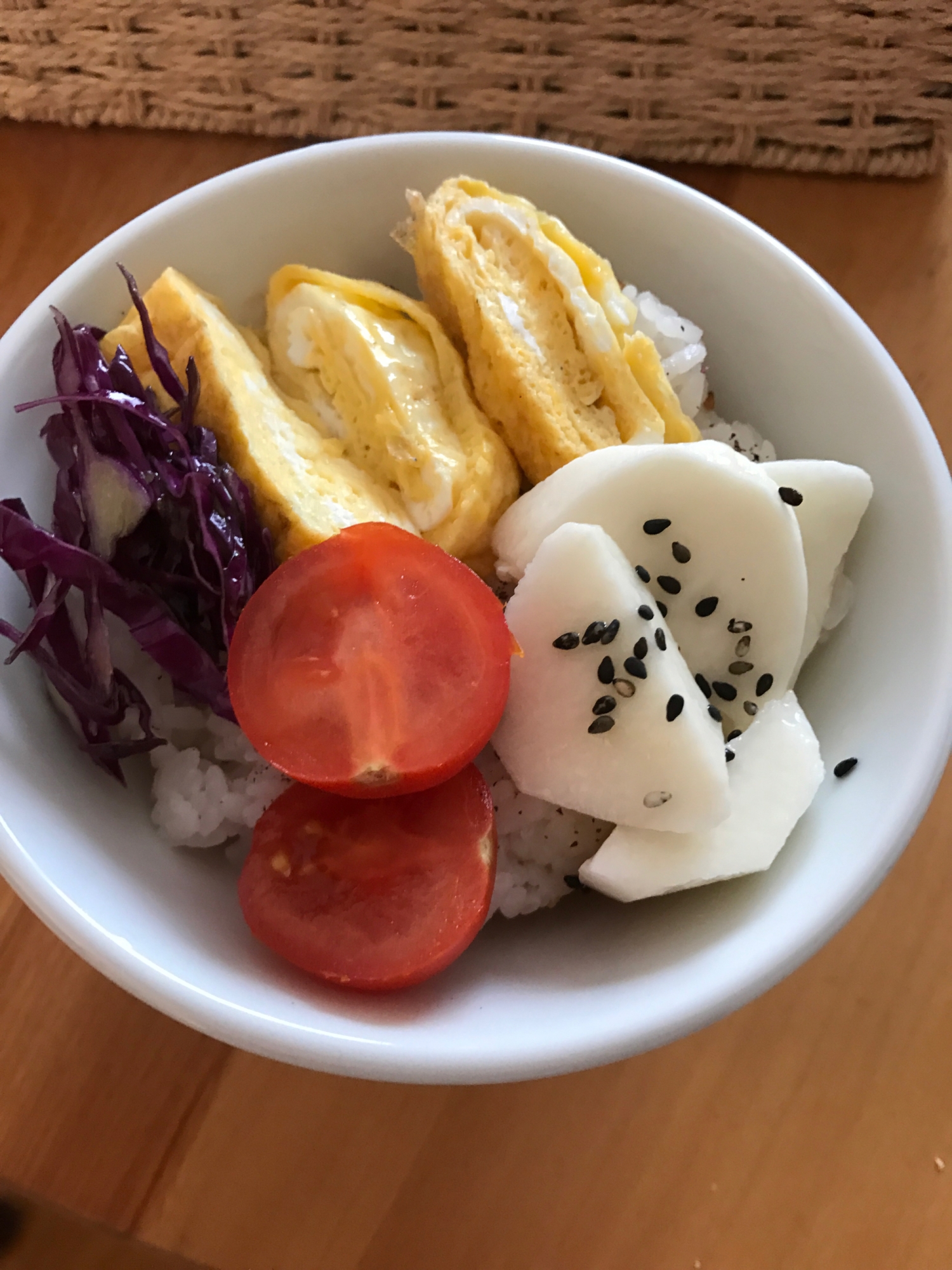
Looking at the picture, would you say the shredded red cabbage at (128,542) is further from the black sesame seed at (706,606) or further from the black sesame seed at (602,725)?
the black sesame seed at (706,606)

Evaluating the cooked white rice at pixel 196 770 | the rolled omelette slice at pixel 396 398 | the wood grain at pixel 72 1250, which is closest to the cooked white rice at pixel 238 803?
the cooked white rice at pixel 196 770

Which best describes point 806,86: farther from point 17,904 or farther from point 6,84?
point 17,904

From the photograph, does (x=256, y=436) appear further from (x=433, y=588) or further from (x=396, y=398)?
(x=433, y=588)

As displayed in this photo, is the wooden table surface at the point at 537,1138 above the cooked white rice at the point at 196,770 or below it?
below

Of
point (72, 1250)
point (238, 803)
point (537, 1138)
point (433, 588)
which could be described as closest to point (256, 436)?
point (433, 588)

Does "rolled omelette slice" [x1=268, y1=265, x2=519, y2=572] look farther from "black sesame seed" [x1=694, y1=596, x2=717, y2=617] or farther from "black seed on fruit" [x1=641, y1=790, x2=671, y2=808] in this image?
"black seed on fruit" [x1=641, y1=790, x2=671, y2=808]

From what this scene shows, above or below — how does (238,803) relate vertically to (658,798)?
below

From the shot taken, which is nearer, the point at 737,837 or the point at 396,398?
the point at 737,837
